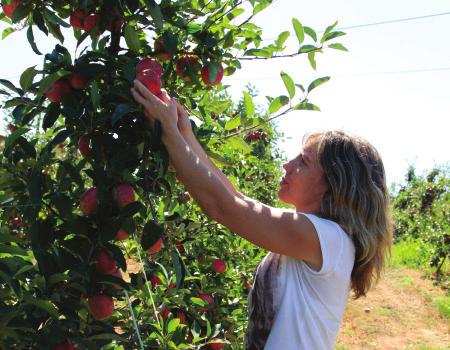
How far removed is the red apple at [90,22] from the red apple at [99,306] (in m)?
0.69

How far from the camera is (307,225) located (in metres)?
1.37

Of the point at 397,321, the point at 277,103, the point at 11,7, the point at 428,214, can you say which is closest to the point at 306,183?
the point at 277,103

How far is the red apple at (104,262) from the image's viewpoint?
114 centimetres

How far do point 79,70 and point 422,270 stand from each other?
29.7ft

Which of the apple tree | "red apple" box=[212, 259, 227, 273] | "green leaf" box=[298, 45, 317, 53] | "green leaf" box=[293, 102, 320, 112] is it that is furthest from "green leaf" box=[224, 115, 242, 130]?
"red apple" box=[212, 259, 227, 273]

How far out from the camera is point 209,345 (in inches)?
74.9

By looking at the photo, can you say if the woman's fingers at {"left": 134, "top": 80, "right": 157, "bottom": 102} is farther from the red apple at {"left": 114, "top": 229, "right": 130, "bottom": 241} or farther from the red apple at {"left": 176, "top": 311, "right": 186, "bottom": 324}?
the red apple at {"left": 176, "top": 311, "right": 186, "bottom": 324}

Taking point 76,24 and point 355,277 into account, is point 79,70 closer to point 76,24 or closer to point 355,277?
point 76,24

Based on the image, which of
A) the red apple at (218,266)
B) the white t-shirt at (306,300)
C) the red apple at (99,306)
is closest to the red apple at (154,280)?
the red apple at (218,266)

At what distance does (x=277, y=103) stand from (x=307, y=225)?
0.43 m

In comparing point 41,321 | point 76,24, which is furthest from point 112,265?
point 76,24

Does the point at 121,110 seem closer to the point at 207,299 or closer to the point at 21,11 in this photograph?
the point at 21,11

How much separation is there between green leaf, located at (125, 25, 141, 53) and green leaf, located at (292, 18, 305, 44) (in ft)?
1.66

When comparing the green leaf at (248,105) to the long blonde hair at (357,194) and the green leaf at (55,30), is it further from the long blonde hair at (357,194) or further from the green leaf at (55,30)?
the green leaf at (55,30)
